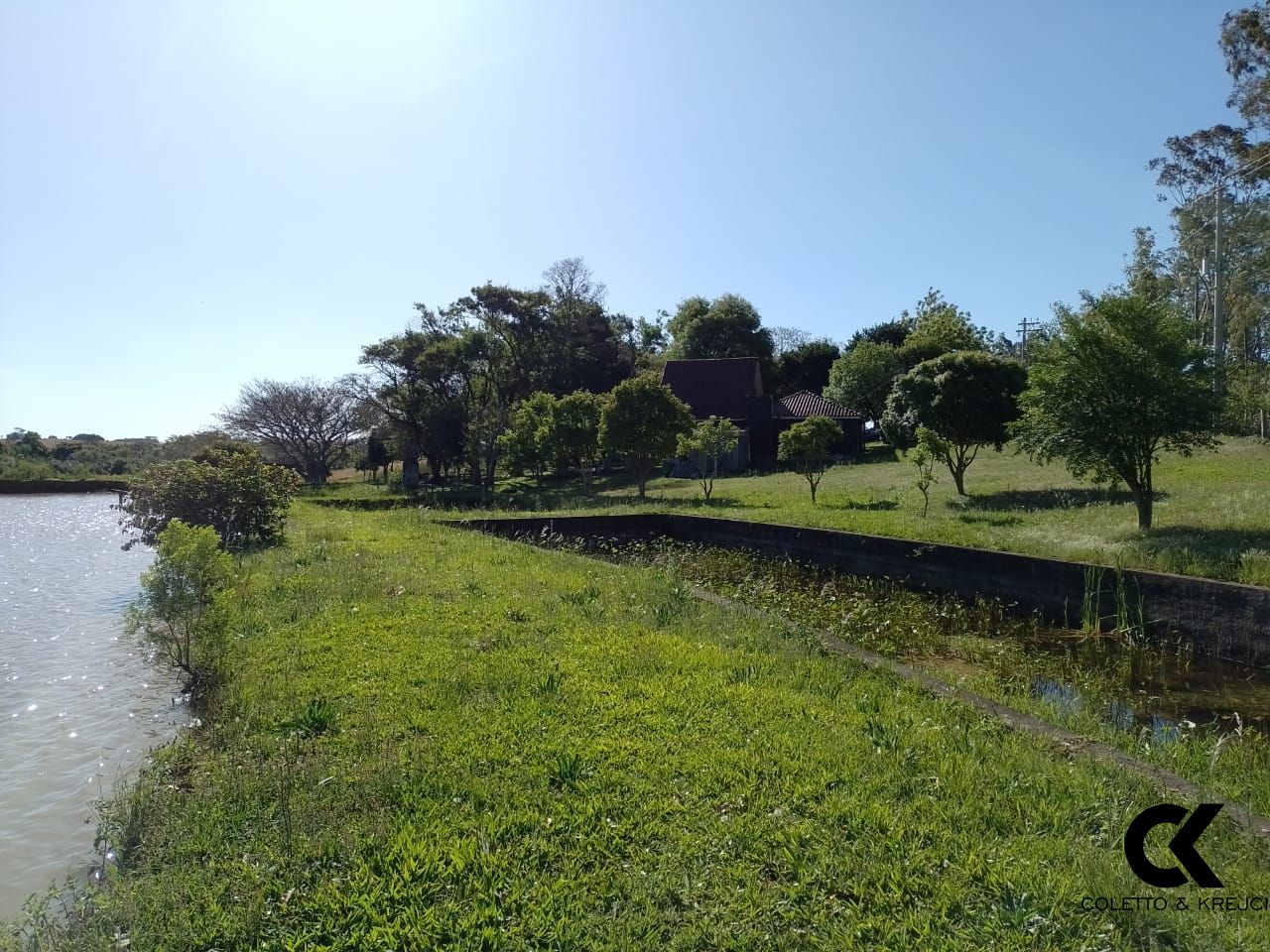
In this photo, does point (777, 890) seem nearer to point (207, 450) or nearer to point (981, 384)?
point (981, 384)

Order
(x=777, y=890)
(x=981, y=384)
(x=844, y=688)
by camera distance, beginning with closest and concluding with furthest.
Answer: (x=777, y=890)
(x=844, y=688)
(x=981, y=384)

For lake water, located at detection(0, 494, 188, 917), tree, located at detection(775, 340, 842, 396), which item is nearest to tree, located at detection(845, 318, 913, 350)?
tree, located at detection(775, 340, 842, 396)

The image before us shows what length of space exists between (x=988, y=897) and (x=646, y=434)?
22.2m

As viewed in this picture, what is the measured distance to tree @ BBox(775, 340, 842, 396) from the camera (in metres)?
51.6

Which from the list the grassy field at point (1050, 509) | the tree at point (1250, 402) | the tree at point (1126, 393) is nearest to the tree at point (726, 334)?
the grassy field at point (1050, 509)

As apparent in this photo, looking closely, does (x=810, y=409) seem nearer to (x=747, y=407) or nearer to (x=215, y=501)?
(x=747, y=407)

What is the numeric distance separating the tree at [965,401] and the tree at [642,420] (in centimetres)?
787

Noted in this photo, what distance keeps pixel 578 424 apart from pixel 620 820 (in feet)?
79.9

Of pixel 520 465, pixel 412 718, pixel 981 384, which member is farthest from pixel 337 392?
pixel 412 718

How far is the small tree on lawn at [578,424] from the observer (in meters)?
27.6

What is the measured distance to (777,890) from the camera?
3.04 metres

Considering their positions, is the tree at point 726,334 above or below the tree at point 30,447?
above

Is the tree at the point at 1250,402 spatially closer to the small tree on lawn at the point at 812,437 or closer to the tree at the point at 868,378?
the small tree on lawn at the point at 812,437

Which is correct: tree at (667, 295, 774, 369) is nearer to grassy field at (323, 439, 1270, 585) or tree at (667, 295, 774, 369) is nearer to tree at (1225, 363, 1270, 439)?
grassy field at (323, 439, 1270, 585)
